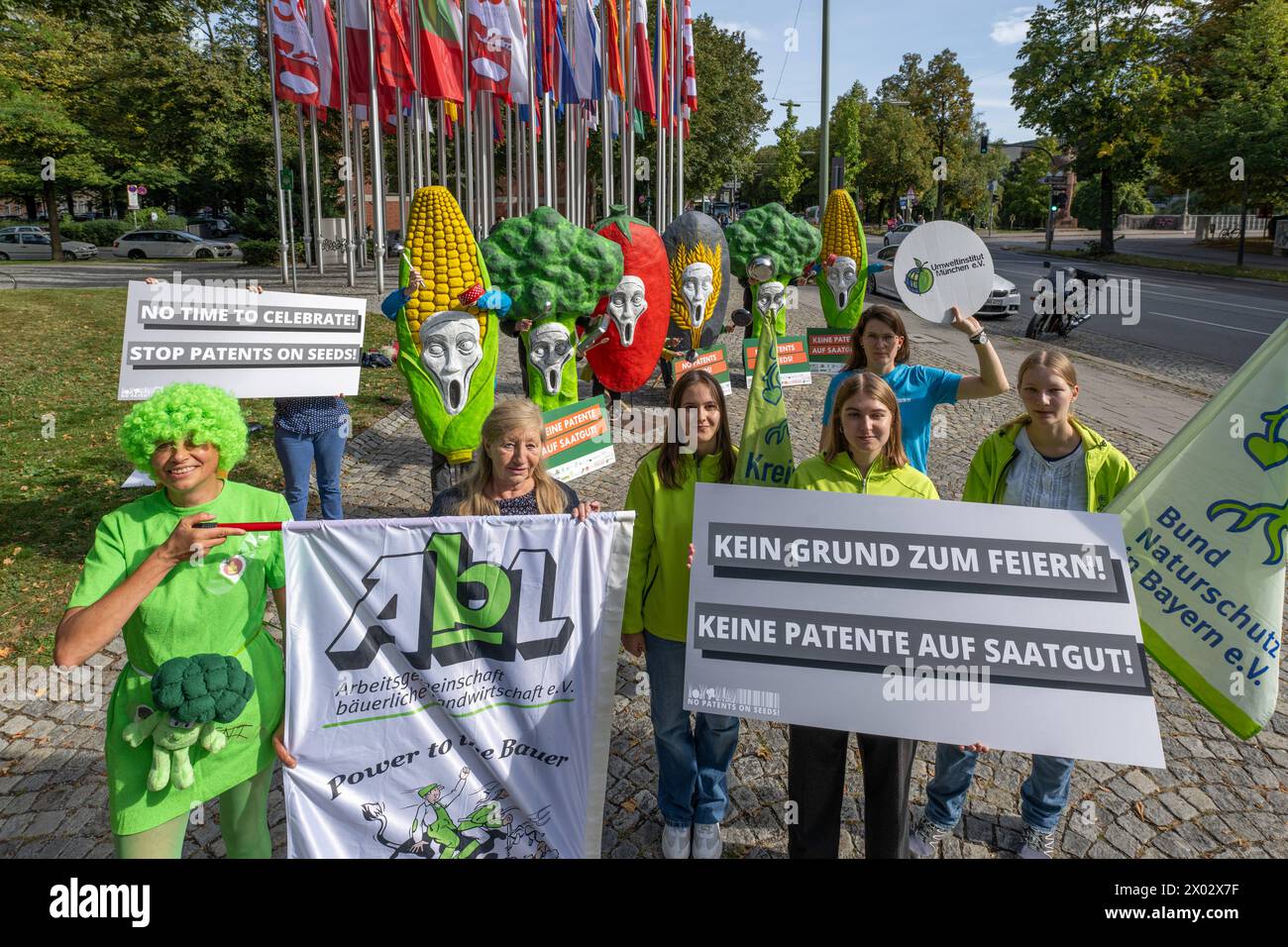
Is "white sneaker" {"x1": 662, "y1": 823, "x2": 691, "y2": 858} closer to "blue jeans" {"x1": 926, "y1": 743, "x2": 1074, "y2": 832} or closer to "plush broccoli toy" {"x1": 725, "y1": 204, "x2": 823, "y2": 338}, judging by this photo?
"blue jeans" {"x1": 926, "y1": 743, "x2": 1074, "y2": 832}

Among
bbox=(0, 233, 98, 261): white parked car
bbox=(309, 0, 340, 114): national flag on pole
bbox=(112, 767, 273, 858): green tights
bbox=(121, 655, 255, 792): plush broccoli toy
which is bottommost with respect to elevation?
bbox=(112, 767, 273, 858): green tights

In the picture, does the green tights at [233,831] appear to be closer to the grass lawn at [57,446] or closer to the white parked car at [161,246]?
the grass lawn at [57,446]

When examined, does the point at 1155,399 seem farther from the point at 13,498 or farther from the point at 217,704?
the point at 13,498

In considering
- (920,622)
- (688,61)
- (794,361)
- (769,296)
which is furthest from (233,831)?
(688,61)

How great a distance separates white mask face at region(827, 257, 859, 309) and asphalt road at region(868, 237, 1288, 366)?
8.29m

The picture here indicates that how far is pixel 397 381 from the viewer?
12078 mm

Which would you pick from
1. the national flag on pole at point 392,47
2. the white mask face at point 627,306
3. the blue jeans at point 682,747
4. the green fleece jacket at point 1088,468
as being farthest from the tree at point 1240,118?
the blue jeans at point 682,747

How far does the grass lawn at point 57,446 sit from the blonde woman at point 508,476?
138 inches

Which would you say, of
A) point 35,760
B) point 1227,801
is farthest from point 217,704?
Answer: point 1227,801

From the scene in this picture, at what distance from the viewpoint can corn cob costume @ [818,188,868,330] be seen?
11.2 metres

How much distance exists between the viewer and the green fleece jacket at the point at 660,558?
10.3 ft

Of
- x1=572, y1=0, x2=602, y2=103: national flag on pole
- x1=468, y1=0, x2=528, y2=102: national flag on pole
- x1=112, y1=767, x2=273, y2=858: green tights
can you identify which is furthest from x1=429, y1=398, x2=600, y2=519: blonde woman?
x1=572, y1=0, x2=602, y2=103: national flag on pole

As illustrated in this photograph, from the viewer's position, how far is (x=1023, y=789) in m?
3.39

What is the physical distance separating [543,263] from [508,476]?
13.7ft
